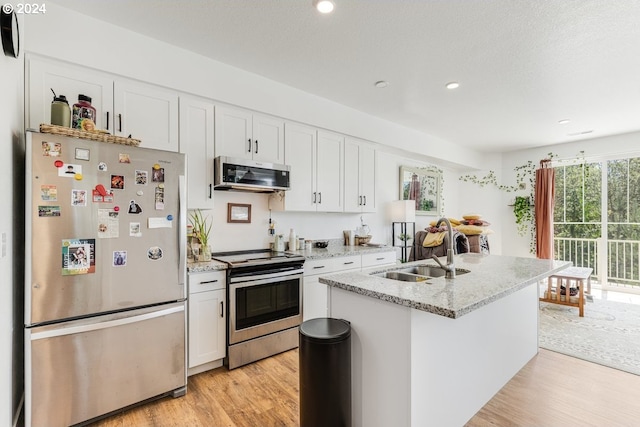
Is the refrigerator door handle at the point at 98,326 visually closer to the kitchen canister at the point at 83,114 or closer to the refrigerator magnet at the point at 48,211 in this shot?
the refrigerator magnet at the point at 48,211

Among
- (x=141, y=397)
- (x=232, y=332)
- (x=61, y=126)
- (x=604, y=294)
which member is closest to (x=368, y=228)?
(x=232, y=332)

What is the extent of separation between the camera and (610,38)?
2.43 m

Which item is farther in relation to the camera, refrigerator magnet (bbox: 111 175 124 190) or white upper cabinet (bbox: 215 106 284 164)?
white upper cabinet (bbox: 215 106 284 164)

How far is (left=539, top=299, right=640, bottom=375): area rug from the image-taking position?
2857 millimetres

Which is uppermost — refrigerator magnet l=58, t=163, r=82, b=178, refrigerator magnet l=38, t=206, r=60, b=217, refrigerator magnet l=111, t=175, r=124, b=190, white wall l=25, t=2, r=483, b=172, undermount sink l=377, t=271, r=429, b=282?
white wall l=25, t=2, r=483, b=172

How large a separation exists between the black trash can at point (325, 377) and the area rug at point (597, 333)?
2610 millimetres

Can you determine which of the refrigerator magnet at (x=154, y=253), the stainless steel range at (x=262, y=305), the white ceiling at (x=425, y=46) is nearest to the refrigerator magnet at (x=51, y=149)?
the refrigerator magnet at (x=154, y=253)

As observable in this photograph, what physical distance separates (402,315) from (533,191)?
607 centimetres

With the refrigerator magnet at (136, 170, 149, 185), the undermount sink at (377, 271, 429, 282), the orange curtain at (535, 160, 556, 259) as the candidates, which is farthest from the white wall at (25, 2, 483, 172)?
the orange curtain at (535, 160, 556, 259)

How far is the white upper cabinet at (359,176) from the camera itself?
4.02 m

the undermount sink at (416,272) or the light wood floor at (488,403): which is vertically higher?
the undermount sink at (416,272)

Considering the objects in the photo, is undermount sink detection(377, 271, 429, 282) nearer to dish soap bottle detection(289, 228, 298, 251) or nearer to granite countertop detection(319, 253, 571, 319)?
granite countertop detection(319, 253, 571, 319)

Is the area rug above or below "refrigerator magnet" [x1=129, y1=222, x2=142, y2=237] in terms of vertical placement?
below

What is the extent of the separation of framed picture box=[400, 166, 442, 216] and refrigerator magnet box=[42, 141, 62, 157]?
14.8 feet
